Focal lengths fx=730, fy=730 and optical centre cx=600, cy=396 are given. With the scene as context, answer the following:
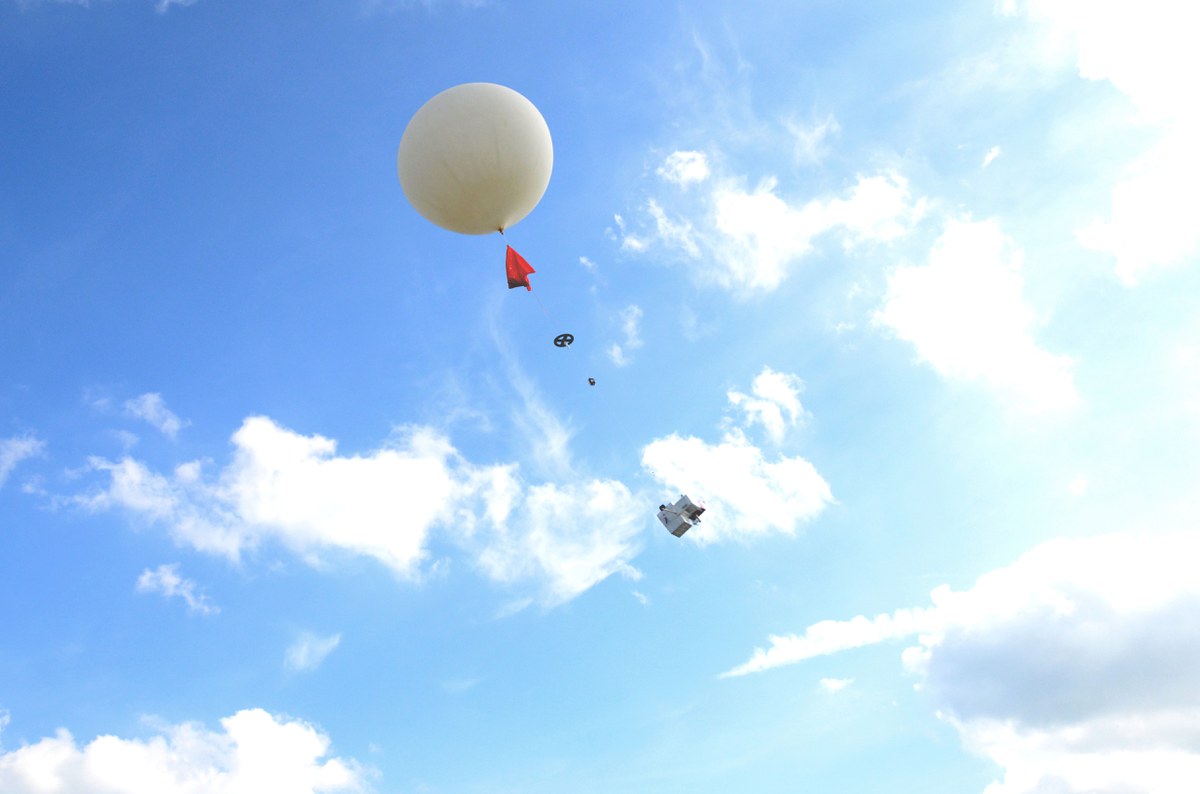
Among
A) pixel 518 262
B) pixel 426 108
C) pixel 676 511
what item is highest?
pixel 426 108

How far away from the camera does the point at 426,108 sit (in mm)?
20688

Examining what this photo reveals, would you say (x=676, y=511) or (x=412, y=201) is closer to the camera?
(x=412, y=201)

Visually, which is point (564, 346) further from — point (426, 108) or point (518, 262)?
point (426, 108)

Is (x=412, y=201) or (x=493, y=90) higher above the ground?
(x=493, y=90)

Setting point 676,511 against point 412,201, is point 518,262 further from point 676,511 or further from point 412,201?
point 676,511

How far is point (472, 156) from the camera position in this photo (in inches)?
773

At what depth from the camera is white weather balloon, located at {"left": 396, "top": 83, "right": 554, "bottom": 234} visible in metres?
19.8

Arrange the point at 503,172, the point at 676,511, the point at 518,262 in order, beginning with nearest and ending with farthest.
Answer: the point at 503,172
the point at 518,262
the point at 676,511

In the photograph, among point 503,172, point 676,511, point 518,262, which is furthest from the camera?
point 676,511

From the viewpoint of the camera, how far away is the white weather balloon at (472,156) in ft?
64.8

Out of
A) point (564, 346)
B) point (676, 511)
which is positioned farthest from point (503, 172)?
point (676, 511)

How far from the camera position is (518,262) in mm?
22219

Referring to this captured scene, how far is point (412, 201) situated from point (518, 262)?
3514mm

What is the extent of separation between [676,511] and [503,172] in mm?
11874
